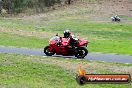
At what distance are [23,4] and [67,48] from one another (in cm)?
4349

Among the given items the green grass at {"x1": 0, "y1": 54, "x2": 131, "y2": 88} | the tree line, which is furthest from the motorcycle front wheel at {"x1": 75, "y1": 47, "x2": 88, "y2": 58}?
the tree line

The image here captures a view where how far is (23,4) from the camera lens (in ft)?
225

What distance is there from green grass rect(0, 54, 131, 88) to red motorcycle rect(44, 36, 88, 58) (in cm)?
160

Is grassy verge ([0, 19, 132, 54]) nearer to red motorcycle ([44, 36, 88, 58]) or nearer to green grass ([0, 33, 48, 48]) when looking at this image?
green grass ([0, 33, 48, 48])

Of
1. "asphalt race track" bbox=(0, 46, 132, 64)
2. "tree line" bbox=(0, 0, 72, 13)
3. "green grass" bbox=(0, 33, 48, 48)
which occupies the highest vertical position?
"asphalt race track" bbox=(0, 46, 132, 64)

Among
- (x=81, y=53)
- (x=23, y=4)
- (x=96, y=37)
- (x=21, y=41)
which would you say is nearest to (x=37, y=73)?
(x=81, y=53)

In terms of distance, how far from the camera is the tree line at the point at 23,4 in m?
65.8

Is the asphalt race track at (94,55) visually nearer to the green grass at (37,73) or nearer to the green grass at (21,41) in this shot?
the green grass at (37,73)

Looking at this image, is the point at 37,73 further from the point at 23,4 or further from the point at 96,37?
the point at 23,4

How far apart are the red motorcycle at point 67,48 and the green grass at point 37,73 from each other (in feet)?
5.24

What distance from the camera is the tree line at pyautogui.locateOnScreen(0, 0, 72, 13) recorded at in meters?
65.8

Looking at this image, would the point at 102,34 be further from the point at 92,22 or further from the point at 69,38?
the point at 69,38

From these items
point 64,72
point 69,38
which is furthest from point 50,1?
point 64,72

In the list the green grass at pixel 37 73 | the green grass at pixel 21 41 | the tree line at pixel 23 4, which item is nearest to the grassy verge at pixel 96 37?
the green grass at pixel 21 41
